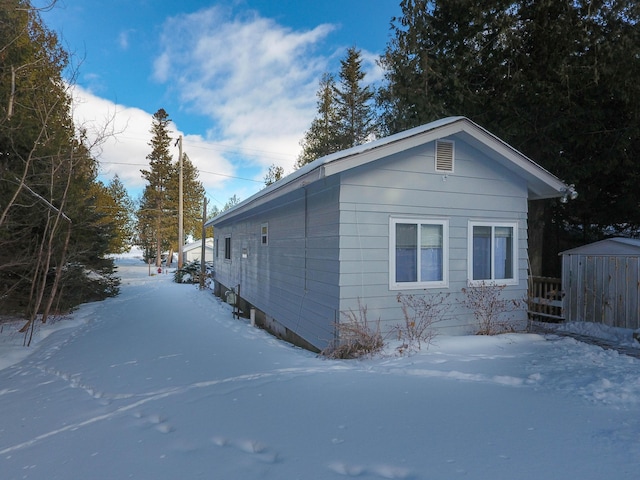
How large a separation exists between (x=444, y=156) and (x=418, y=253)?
1.83 m

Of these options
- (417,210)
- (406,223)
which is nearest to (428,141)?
(417,210)

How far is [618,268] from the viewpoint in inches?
276

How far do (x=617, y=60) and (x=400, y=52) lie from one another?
17.8ft

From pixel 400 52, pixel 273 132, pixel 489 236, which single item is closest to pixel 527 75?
pixel 400 52

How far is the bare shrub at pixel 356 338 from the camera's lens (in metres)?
5.47

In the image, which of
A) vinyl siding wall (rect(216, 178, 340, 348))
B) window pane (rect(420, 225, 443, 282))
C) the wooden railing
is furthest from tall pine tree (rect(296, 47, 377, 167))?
window pane (rect(420, 225, 443, 282))

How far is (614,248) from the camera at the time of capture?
286 inches

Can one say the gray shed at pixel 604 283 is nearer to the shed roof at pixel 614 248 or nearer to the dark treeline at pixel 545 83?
the shed roof at pixel 614 248

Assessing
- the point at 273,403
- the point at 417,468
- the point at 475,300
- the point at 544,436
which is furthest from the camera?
the point at 475,300

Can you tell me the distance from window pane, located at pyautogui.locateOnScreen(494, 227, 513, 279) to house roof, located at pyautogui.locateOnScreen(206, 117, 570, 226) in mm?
1153

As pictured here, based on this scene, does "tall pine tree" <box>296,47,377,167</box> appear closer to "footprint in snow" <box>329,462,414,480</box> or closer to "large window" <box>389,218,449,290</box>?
"large window" <box>389,218,449,290</box>

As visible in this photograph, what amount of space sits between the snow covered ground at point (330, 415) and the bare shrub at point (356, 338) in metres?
0.44

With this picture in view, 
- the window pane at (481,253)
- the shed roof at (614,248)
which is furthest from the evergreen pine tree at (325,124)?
the window pane at (481,253)

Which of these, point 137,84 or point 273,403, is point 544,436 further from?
point 137,84
